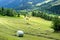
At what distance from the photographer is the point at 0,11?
89.1 m

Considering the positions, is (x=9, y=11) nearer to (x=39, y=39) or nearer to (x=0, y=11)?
(x=0, y=11)

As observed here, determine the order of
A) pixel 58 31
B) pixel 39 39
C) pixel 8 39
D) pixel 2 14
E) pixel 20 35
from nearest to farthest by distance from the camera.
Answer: pixel 8 39 < pixel 39 39 < pixel 20 35 < pixel 58 31 < pixel 2 14

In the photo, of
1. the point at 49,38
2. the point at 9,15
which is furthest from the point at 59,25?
the point at 9,15

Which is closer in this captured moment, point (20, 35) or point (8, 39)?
point (8, 39)

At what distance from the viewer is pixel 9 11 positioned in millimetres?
87562

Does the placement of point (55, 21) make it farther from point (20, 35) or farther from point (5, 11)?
point (5, 11)

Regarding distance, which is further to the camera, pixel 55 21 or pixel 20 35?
pixel 55 21

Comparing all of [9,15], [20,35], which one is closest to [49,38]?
[20,35]

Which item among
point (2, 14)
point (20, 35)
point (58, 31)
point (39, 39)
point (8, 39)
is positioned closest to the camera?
point (8, 39)

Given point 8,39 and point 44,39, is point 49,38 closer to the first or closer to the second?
point 44,39

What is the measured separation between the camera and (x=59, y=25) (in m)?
49.5

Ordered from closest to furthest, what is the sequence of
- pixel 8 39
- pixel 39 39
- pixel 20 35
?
pixel 8 39, pixel 39 39, pixel 20 35

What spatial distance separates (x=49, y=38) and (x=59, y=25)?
859 centimetres

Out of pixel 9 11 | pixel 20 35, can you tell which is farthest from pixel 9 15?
pixel 20 35
